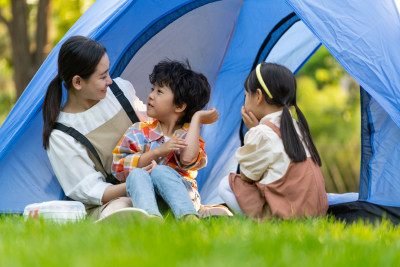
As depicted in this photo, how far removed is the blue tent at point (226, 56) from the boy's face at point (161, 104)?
44 cm


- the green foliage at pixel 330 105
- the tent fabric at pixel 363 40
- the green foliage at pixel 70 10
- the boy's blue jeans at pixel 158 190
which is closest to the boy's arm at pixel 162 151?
the boy's blue jeans at pixel 158 190

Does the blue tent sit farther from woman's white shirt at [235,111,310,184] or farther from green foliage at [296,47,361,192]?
green foliage at [296,47,361,192]

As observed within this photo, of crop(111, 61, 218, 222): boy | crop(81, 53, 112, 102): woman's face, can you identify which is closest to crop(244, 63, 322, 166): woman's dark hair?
→ crop(111, 61, 218, 222): boy

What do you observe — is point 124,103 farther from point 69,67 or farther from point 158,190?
point 158,190

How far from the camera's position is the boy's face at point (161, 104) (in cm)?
319

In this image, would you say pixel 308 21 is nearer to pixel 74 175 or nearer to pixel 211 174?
pixel 74 175

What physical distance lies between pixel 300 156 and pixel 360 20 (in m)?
0.69

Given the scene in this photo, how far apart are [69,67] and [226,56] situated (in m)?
1.51

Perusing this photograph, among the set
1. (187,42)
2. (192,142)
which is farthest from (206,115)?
(187,42)

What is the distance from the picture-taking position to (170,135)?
324 cm

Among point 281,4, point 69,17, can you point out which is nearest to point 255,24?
point 281,4

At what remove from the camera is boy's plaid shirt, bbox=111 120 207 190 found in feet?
10.2

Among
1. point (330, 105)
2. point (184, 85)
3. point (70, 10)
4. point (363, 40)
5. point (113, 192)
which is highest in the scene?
point (70, 10)

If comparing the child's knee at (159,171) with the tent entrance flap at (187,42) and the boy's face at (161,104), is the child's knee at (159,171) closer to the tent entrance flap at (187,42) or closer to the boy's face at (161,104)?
the boy's face at (161,104)
